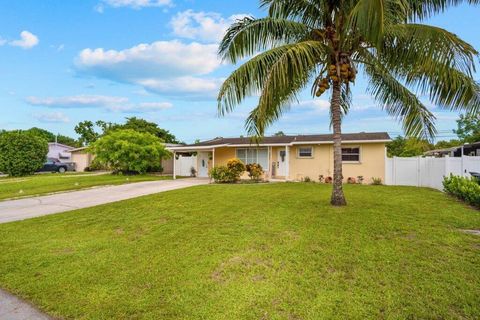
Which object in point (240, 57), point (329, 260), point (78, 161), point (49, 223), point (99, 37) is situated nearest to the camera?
point (329, 260)

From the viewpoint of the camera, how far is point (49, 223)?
25.3 ft

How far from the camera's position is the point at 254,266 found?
431cm

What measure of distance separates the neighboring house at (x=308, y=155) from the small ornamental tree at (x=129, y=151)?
101 inches

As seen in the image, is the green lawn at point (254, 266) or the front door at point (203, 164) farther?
the front door at point (203, 164)

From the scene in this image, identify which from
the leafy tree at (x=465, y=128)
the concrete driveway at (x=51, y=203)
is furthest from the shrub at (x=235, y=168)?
the leafy tree at (x=465, y=128)

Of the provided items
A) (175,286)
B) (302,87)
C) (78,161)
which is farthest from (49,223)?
(78,161)

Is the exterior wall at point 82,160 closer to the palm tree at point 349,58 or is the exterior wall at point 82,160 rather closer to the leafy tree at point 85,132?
the leafy tree at point 85,132

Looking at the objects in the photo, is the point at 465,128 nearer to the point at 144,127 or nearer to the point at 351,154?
the point at 351,154

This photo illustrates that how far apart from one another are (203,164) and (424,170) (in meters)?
14.7

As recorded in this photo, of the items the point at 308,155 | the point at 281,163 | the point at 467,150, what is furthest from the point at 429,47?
the point at 467,150

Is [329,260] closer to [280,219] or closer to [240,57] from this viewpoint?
[280,219]

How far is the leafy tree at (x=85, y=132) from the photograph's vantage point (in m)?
51.2

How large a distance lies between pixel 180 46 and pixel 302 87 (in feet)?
30.1

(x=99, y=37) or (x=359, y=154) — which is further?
(x=359, y=154)
